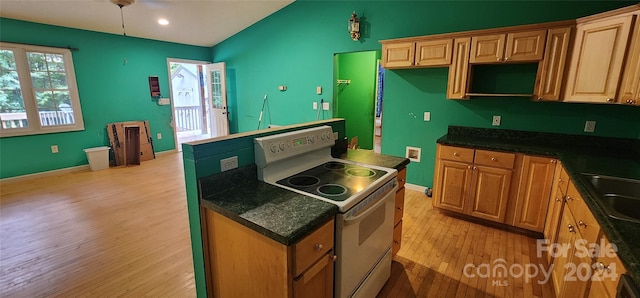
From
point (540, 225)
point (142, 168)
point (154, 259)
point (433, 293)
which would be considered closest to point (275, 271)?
point (433, 293)

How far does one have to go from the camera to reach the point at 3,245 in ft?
8.41

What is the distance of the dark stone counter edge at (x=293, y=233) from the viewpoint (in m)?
1.12

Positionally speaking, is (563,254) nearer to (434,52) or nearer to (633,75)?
(633,75)

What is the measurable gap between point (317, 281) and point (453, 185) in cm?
220

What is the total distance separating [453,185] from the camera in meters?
3.00

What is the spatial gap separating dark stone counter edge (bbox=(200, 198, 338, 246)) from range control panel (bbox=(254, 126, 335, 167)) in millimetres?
403

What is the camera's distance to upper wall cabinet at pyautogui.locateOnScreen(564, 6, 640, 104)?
6.77ft

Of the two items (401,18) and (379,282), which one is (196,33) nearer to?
(401,18)

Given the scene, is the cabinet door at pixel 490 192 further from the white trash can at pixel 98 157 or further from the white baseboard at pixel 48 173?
the white baseboard at pixel 48 173

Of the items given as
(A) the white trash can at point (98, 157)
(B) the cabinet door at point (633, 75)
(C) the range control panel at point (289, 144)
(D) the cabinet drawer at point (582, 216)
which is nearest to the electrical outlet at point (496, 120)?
(B) the cabinet door at point (633, 75)

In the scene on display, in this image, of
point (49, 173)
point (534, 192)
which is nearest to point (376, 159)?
point (534, 192)

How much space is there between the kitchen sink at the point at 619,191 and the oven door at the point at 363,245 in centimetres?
116

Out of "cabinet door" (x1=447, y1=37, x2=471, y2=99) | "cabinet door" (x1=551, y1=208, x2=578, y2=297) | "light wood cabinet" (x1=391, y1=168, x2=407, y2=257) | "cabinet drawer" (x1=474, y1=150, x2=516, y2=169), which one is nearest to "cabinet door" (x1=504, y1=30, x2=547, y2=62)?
"cabinet door" (x1=447, y1=37, x2=471, y2=99)

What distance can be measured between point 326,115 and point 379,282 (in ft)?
10.5
